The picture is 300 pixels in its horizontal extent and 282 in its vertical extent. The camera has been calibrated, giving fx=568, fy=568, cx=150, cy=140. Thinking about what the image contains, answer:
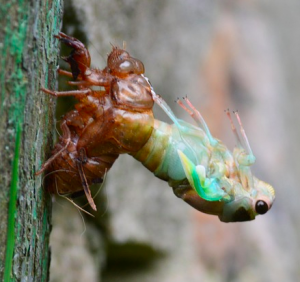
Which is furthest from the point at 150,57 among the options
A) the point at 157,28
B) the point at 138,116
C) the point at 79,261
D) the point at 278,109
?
the point at 278,109

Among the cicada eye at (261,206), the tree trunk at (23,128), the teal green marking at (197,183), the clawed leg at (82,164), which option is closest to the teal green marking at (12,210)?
the tree trunk at (23,128)

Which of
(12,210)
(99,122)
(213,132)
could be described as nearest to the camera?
(12,210)

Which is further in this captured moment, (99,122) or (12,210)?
(99,122)

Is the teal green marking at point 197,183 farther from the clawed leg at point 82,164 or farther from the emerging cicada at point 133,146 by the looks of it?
the clawed leg at point 82,164

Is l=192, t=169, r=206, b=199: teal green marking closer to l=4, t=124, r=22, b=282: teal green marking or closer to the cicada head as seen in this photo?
the cicada head

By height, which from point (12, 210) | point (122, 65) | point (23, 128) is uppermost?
point (122, 65)

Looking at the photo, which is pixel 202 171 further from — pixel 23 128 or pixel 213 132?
pixel 213 132

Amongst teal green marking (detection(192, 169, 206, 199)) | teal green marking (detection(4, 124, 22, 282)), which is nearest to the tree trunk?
teal green marking (detection(4, 124, 22, 282))

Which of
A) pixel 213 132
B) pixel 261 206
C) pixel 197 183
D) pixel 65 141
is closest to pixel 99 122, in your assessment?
pixel 65 141
